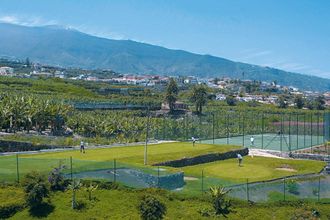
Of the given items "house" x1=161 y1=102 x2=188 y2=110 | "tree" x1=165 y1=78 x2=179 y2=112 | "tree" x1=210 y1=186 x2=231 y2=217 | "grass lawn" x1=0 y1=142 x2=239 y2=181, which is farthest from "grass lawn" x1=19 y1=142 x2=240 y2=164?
"house" x1=161 y1=102 x2=188 y2=110

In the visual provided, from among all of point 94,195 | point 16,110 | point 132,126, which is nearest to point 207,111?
point 132,126

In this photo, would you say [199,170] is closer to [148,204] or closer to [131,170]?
[131,170]


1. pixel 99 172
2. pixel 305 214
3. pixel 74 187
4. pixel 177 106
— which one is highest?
pixel 177 106

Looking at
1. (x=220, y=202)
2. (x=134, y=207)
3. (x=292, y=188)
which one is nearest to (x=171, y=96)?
(x=292, y=188)

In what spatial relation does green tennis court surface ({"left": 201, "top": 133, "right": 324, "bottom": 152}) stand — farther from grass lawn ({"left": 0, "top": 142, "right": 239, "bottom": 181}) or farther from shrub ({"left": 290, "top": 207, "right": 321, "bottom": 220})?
shrub ({"left": 290, "top": 207, "right": 321, "bottom": 220})

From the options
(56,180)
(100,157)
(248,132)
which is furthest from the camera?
(248,132)

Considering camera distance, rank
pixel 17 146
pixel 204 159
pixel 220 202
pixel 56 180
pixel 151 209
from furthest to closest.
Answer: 1. pixel 204 159
2. pixel 17 146
3. pixel 56 180
4. pixel 220 202
5. pixel 151 209

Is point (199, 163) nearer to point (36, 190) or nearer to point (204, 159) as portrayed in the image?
point (204, 159)
